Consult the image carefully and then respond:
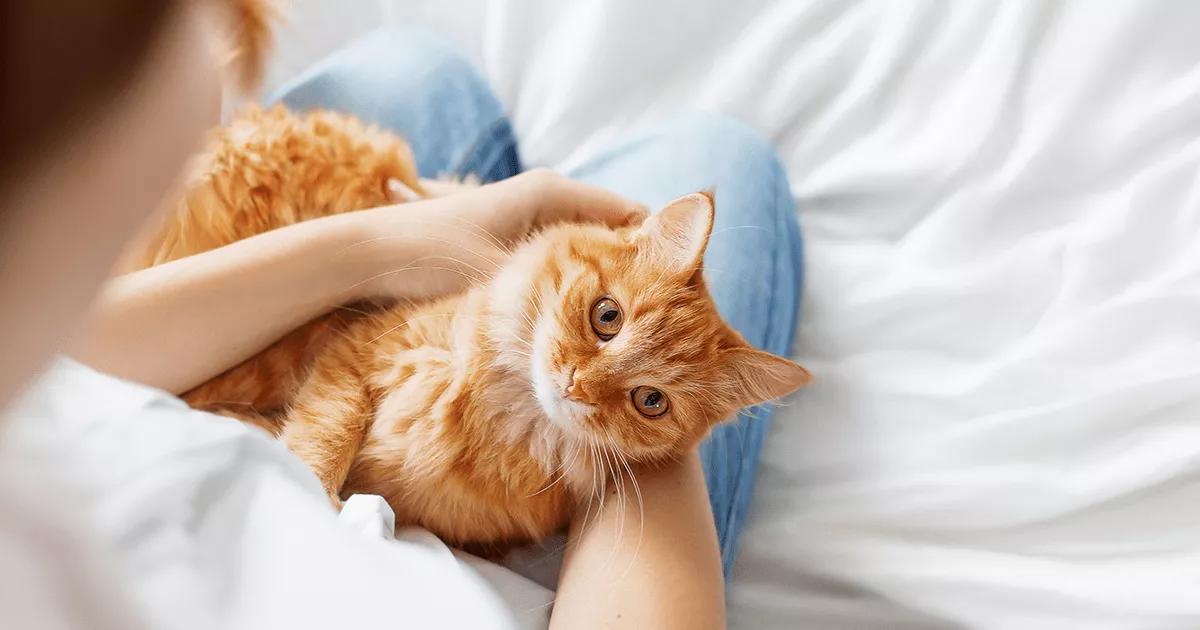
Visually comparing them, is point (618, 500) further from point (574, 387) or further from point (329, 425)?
point (329, 425)

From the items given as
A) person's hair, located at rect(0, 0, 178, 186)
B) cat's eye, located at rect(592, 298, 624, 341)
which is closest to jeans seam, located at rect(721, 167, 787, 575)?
cat's eye, located at rect(592, 298, 624, 341)

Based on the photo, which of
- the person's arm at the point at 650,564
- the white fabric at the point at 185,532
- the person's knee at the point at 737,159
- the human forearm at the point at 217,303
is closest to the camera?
the white fabric at the point at 185,532

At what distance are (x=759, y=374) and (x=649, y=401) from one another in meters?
0.14

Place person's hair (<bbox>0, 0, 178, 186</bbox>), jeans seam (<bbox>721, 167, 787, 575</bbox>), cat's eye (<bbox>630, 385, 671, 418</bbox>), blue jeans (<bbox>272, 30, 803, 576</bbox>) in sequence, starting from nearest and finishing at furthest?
person's hair (<bbox>0, 0, 178, 186</bbox>), cat's eye (<bbox>630, 385, 671, 418</bbox>), jeans seam (<bbox>721, 167, 787, 575</bbox>), blue jeans (<bbox>272, 30, 803, 576</bbox>)

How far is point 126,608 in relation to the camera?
0.48m

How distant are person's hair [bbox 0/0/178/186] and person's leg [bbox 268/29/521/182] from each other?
1.28 m

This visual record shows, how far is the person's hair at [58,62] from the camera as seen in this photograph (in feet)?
0.72

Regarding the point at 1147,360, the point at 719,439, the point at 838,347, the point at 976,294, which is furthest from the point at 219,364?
the point at 1147,360

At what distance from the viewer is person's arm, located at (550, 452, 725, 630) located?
2.59 ft

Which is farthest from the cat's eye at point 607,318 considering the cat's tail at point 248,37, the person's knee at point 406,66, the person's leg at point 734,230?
the person's knee at point 406,66

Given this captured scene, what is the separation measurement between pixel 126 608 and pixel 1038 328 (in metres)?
1.29

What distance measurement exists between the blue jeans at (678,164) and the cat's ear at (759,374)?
0.17 m

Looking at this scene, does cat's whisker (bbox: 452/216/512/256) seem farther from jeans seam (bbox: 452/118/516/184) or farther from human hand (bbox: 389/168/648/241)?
jeans seam (bbox: 452/118/516/184)

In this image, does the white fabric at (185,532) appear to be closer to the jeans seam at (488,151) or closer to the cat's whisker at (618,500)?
the cat's whisker at (618,500)
